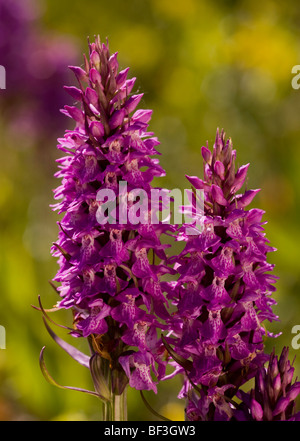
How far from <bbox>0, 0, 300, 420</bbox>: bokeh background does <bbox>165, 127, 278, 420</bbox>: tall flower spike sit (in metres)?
0.62

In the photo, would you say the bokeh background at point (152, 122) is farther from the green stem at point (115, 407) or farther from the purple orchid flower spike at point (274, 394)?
the purple orchid flower spike at point (274, 394)

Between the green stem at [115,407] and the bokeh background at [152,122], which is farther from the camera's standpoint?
the bokeh background at [152,122]

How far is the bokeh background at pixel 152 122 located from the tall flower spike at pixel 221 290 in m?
0.62

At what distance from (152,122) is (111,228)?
2186 mm

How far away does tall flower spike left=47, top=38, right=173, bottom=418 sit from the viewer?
792 millimetres

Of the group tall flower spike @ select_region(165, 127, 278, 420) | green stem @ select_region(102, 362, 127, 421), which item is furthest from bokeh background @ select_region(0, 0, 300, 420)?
tall flower spike @ select_region(165, 127, 278, 420)

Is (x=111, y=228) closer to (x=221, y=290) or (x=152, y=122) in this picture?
(x=221, y=290)

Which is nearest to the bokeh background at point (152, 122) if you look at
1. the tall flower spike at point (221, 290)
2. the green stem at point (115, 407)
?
the green stem at point (115, 407)

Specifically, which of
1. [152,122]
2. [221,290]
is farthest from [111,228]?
[152,122]

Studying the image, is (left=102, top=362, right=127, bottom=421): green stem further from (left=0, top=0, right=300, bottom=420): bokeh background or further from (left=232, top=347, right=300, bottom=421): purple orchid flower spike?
(left=0, top=0, right=300, bottom=420): bokeh background

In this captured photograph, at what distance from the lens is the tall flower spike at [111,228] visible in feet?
2.60
